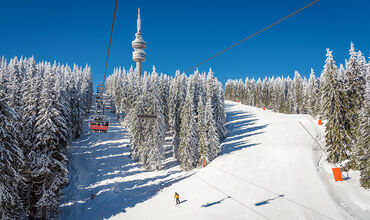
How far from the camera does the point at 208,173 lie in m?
32.9

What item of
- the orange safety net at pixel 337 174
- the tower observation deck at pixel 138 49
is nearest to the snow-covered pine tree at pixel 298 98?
the orange safety net at pixel 337 174

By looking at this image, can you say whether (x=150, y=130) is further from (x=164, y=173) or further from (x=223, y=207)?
(x=223, y=207)

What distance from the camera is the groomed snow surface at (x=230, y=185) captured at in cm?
2083

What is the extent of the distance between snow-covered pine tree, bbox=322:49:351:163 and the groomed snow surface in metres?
2.57

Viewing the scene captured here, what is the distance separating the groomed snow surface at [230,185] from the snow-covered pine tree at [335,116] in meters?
2.57

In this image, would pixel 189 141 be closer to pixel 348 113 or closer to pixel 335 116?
pixel 335 116

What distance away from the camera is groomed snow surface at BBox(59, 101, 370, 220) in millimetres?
20828

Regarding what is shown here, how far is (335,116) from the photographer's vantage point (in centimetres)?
2761

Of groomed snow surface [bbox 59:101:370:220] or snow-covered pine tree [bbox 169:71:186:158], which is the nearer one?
groomed snow surface [bbox 59:101:370:220]

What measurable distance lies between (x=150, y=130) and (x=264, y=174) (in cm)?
2171

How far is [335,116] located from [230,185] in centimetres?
1649

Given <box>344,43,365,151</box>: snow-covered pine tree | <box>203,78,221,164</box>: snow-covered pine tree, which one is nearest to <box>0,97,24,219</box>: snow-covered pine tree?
<box>203,78,221,164</box>: snow-covered pine tree

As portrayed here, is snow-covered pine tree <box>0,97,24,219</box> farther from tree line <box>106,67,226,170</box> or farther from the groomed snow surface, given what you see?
tree line <box>106,67,226,170</box>

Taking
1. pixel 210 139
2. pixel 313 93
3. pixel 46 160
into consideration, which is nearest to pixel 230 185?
pixel 210 139
